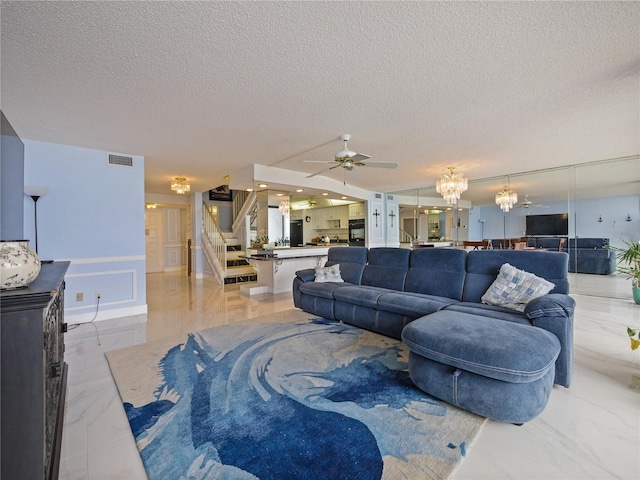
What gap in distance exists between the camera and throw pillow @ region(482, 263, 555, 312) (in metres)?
2.70

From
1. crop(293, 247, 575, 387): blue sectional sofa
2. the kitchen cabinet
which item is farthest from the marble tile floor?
the kitchen cabinet

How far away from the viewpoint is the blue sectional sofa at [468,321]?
5.86 ft

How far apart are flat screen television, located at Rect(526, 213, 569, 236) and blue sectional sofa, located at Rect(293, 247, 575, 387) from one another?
4812 millimetres

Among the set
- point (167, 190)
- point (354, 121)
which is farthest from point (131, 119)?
point (167, 190)

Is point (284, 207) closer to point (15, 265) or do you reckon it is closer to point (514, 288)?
point (514, 288)

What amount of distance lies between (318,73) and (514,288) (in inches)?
107

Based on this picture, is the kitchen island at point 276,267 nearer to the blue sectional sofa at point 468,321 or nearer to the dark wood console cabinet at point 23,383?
the blue sectional sofa at point 468,321

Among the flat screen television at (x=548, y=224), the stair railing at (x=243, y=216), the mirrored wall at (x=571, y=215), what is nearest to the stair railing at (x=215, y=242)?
the stair railing at (x=243, y=216)

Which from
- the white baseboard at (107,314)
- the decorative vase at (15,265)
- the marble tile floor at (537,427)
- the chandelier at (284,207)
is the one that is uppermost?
the chandelier at (284,207)

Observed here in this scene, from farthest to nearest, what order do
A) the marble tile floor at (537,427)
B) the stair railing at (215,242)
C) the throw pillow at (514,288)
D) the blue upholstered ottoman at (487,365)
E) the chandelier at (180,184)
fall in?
the stair railing at (215,242)
the chandelier at (180,184)
the throw pillow at (514,288)
the blue upholstered ottoman at (487,365)
the marble tile floor at (537,427)

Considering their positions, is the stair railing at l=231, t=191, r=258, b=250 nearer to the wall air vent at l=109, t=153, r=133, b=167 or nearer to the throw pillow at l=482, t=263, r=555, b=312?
the wall air vent at l=109, t=153, r=133, b=167

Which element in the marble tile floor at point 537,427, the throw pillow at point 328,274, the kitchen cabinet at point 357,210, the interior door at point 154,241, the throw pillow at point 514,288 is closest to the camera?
the marble tile floor at point 537,427

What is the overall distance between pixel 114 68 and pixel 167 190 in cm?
642

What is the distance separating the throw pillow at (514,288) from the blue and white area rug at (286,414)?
3.60 ft
